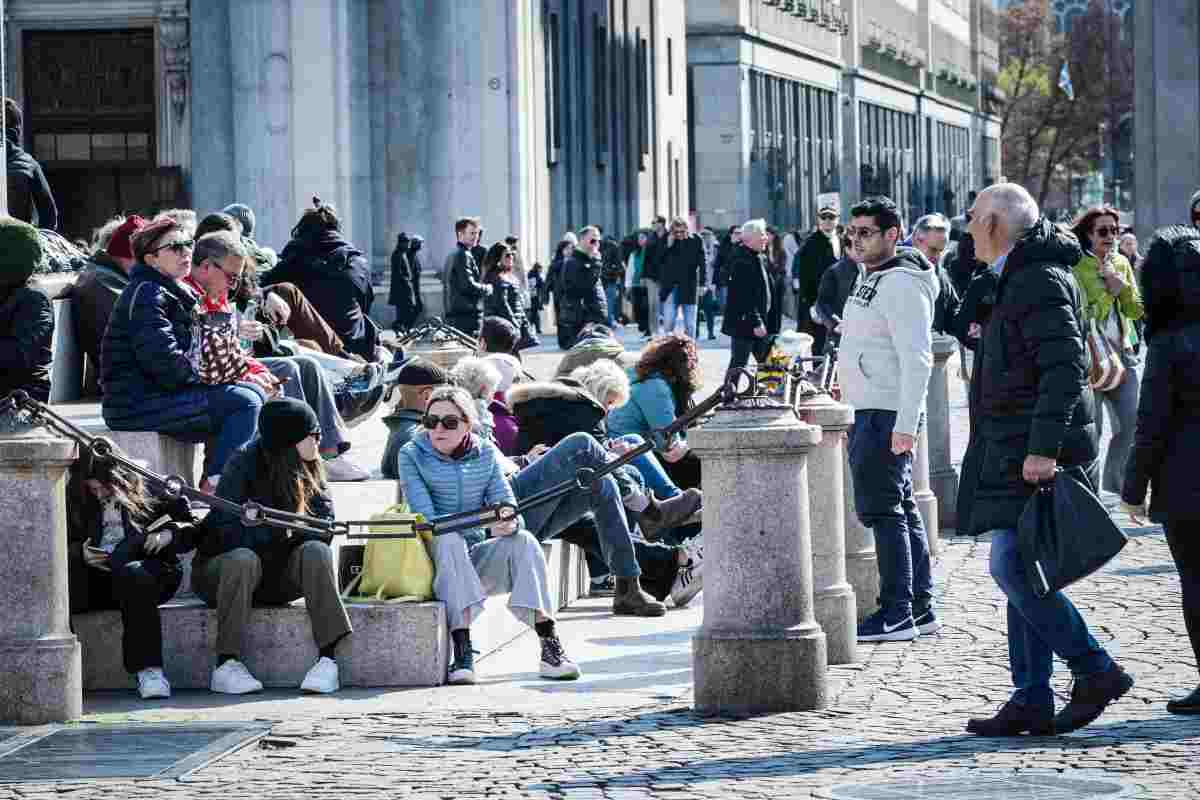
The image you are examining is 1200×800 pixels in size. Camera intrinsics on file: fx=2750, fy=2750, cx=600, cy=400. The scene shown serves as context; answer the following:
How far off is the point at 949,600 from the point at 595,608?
1676 millimetres

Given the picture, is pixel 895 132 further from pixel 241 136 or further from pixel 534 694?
pixel 534 694

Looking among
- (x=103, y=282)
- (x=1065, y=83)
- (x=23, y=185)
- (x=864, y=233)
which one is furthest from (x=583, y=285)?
(x=1065, y=83)

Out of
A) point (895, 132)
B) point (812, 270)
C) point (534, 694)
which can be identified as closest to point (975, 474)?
point (534, 694)

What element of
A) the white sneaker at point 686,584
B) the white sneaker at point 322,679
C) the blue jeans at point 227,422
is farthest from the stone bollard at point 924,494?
the white sneaker at point 322,679

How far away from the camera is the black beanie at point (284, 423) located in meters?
10.6

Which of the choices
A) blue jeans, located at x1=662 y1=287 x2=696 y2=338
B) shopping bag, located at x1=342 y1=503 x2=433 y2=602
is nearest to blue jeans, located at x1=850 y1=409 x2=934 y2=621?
shopping bag, located at x1=342 y1=503 x2=433 y2=602

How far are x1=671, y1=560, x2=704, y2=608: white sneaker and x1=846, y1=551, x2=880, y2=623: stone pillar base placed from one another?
978 mm

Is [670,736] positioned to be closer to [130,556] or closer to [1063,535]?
[1063,535]

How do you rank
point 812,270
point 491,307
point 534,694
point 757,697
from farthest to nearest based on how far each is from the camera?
point 491,307, point 812,270, point 534,694, point 757,697

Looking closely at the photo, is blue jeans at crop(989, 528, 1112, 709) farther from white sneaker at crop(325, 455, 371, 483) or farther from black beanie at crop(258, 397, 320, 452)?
white sneaker at crop(325, 455, 371, 483)

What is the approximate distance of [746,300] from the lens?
81.5 ft

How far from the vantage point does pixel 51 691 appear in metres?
9.89

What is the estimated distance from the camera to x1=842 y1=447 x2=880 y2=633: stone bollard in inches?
482

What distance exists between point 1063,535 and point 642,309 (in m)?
31.5
